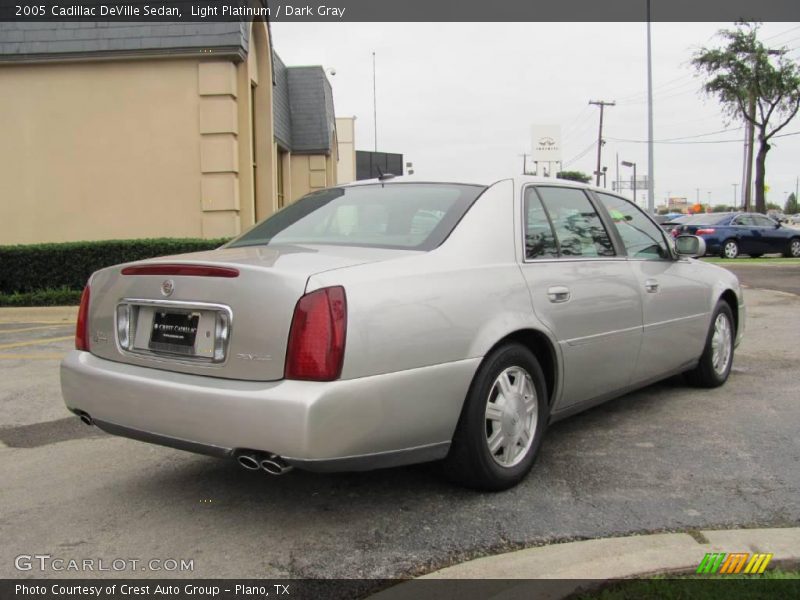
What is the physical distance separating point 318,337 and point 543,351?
1.48 m

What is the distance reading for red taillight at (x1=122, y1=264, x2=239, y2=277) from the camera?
3.07m

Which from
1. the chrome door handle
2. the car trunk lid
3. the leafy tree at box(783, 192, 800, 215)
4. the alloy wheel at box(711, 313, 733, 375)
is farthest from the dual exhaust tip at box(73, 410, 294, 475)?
the leafy tree at box(783, 192, 800, 215)

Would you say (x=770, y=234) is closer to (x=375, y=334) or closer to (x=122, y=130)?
A: (x=122, y=130)

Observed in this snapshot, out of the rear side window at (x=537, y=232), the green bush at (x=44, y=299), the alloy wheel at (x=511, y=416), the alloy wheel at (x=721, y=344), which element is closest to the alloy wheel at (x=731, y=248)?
the alloy wheel at (x=721, y=344)

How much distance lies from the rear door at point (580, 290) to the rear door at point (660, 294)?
17cm

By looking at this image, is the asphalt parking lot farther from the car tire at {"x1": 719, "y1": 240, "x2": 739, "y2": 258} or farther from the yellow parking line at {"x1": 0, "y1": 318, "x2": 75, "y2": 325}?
the car tire at {"x1": 719, "y1": 240, "x2": 739, "y2": 258}

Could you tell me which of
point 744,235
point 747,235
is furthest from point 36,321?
point 747,235

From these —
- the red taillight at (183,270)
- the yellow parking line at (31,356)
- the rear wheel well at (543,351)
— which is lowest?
the yellow parking line at (31,356)

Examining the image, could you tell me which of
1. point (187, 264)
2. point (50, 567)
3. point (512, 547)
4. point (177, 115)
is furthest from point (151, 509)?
point (177, 115)

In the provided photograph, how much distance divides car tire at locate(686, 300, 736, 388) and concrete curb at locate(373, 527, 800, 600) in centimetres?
266

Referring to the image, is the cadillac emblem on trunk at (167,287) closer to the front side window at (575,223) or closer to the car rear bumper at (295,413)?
the car rear bumper at (295,413)

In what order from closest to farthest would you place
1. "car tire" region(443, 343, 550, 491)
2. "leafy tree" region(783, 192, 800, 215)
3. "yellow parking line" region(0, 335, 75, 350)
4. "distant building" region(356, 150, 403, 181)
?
"car tire" region(443, 343, 550, 491) → "yellow parking line" region(0, 335, 75, 350) → "distant building" region(356, 150, 403, 181) → "leafy tree" region(783, 192, 800, 215)

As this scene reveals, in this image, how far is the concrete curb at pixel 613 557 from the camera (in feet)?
8.89

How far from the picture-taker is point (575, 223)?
14.5 ft
